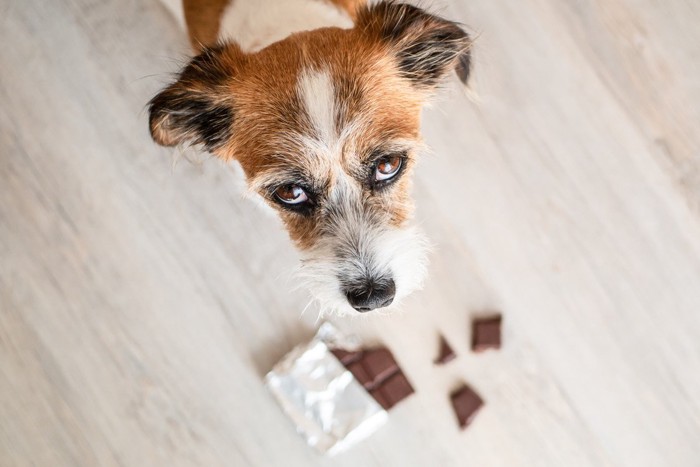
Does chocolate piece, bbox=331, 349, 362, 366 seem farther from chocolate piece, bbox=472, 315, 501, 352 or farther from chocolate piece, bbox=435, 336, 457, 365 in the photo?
chocolate piece, bbox=472, 315, 501, 352

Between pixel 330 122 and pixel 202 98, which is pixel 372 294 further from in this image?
pixel 202 98

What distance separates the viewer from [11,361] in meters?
1.89

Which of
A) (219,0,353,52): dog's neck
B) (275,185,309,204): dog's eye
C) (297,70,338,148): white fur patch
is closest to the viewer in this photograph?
(297,70,338,148): white fur patch

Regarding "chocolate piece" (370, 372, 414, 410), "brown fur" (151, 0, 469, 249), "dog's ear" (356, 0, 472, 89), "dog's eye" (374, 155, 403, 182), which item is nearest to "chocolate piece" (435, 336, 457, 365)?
"chocolate piece" (370, 372, 414, 410)

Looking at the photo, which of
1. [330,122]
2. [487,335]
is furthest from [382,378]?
[330,122]

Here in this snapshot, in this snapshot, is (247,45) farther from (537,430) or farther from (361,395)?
(537,430)

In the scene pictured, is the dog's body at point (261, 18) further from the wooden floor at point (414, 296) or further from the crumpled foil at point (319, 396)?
the crumpled foil at point (319, 396)

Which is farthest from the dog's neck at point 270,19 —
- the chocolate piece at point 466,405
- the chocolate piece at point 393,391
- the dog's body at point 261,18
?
the chocolate piece at point 466,405

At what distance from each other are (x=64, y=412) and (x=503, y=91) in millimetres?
1824

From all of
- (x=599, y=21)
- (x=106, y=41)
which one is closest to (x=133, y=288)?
(x=106, y=41)

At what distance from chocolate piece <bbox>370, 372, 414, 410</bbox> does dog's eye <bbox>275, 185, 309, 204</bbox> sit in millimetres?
774

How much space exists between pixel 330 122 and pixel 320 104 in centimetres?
4

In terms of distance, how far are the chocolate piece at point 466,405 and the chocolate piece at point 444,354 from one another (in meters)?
0.12

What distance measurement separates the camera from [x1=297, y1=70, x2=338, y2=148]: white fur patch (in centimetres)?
122
